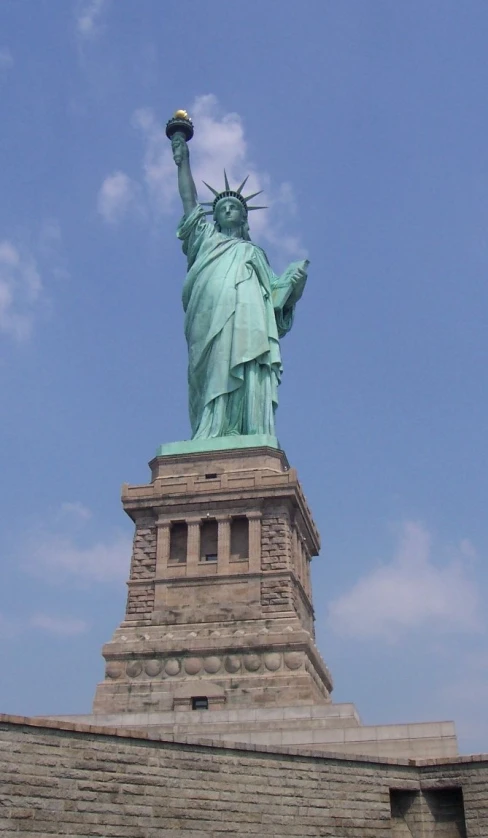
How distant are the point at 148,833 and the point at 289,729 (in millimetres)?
6155

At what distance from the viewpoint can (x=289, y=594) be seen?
20438 mm

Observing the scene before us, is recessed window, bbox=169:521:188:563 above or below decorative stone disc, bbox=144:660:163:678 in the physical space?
above

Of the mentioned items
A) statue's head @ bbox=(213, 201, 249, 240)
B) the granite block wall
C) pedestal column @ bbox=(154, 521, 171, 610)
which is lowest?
the granite block wall

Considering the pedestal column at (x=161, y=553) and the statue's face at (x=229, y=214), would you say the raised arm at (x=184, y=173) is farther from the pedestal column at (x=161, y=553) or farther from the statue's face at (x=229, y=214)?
the pedestal column at (x=161, y=553)

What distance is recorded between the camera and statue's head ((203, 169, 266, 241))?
1080 inches

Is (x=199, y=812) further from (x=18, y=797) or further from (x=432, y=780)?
(x=432, y=780)

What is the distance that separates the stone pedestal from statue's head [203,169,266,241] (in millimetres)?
8202

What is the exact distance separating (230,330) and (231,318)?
1.20ft

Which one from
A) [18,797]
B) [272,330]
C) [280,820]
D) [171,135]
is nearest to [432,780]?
[280,820]

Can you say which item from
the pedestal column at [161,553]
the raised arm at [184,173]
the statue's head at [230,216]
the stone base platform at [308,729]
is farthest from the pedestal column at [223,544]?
the raised arm at [184,173]

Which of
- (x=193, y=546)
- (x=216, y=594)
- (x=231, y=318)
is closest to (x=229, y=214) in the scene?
(x=231, y=318)

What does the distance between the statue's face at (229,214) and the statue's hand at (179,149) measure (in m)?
2.33

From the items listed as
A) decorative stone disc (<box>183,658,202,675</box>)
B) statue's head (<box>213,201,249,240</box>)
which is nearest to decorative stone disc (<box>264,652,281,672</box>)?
decorative stone disc (<box>183,658,202,675</box>)

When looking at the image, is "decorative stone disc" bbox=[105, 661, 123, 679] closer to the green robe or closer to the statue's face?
the green robe
